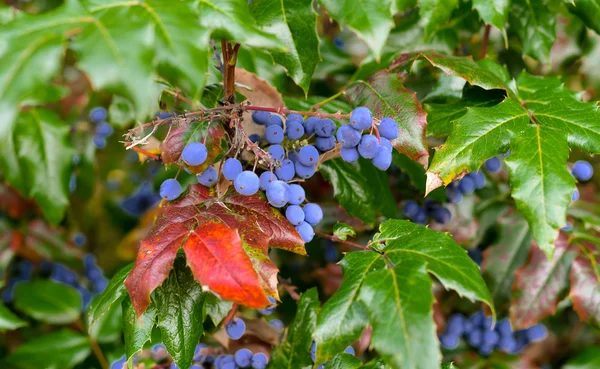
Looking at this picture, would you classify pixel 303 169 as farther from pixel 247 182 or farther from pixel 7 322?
pixel 7 322

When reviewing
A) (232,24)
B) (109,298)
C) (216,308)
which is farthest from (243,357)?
(232,24)

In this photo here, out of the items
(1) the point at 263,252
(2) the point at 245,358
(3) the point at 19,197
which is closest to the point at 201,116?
(1) the point at 263,252

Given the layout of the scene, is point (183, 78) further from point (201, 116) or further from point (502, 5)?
point (502, 5)

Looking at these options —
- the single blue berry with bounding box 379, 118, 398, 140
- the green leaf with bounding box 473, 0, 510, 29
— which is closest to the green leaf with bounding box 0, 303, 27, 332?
the single blue berry with bounding box 379, 118, 398, 140

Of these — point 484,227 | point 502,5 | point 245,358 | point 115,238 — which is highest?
point 502,5

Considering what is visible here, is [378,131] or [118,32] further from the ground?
[118,32]

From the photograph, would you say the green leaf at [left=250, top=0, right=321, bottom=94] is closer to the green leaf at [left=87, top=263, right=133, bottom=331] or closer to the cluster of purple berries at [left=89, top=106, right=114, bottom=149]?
the green leaf at [left=87, top=263, right=133, bottom=331]
